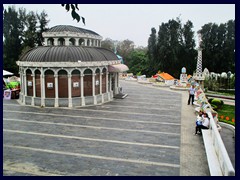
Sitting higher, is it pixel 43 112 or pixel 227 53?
pixel 227 53

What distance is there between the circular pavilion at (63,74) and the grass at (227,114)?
10522mm

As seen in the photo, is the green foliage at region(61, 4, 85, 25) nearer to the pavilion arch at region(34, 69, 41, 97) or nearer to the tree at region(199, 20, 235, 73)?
the pavilion arch at region(34, 69, 41, 97)

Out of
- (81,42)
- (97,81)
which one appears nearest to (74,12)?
(97,81)

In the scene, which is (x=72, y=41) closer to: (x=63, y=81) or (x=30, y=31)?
(x=63, y=81)

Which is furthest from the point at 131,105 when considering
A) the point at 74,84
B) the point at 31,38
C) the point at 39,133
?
the point at 31,38

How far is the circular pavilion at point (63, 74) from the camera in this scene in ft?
73.5

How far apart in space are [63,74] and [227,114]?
14.7m

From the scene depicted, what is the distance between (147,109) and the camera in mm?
22141

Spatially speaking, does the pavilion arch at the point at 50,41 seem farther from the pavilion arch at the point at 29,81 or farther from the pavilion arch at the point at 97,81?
the pavilion arch at the point at 97,81

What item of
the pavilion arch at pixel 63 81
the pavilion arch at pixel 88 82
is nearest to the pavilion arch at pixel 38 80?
the pavilion arch at pixel 63 81

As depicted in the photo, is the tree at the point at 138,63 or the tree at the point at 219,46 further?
the tree at the point at 138,63

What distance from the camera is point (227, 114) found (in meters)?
23.2

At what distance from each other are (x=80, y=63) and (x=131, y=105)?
19.2 feet

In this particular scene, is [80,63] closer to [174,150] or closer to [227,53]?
[174,150]
